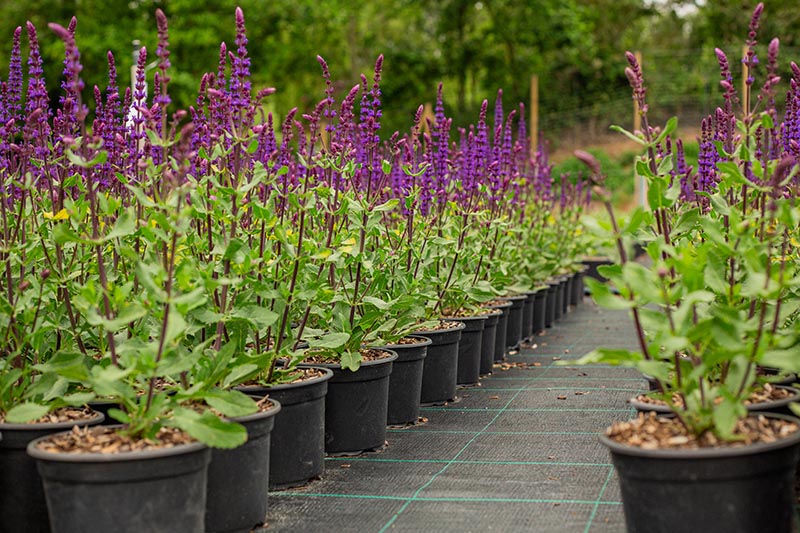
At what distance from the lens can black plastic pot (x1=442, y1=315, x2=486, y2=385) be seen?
20.6 feet

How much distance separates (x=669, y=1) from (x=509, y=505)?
30.2 metres

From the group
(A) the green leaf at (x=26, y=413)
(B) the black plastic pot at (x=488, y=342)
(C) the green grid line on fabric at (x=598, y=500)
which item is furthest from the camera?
(B) the black plastic pot at (x=488, y=342)

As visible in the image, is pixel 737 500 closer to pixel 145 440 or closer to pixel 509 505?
pixel 509 505

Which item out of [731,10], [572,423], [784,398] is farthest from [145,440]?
[731,10]

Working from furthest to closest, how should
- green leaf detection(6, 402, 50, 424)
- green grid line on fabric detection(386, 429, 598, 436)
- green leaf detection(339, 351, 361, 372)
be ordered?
1. green grid line on fabric detection(386, 429, 598, 436)
2. green leaf detection(339, 351, 361, 372)
3. green leaf detection(6, 402, 50, 424)

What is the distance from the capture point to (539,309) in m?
8.96

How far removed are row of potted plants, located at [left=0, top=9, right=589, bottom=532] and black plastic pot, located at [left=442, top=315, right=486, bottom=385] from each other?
88 millimetres

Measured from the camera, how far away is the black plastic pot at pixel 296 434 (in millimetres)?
4105

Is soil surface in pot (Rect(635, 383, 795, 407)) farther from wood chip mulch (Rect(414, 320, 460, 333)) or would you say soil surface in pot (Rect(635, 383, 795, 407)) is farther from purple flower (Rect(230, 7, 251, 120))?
wood chip mulch (Rect(414, 320, 460, 333))

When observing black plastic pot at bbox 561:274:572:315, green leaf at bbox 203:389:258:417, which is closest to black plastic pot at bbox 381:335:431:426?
green leaf at bbox 203:389:258:417

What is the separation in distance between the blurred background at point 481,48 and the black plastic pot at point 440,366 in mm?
17262

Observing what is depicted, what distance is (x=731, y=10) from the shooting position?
94.2 ft

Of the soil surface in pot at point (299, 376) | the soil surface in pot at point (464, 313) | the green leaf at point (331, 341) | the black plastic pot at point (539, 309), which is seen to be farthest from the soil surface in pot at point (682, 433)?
the black plastic pot at point (539, 309)

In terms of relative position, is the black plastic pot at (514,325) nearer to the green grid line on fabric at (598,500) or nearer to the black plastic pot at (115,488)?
the green grid line on fabric at (598,500)
